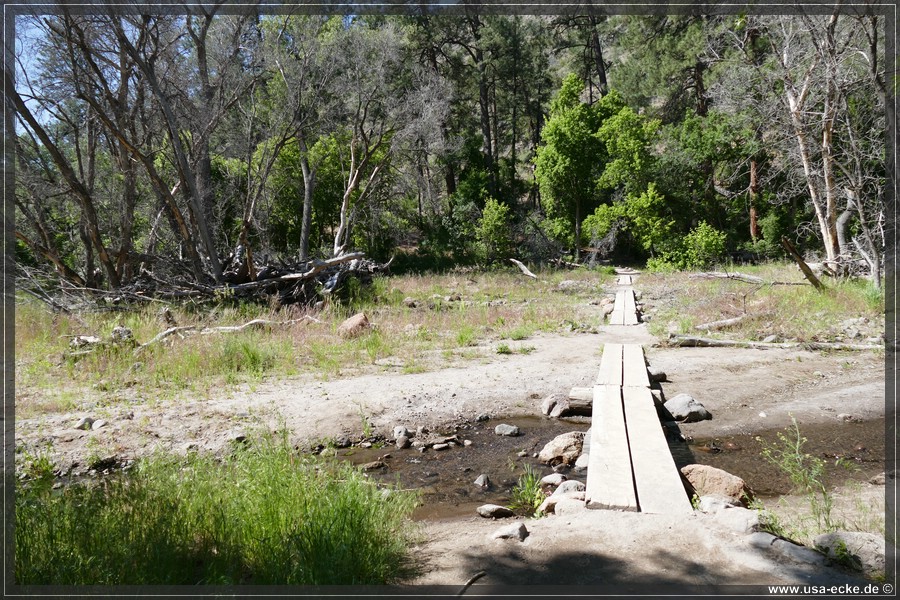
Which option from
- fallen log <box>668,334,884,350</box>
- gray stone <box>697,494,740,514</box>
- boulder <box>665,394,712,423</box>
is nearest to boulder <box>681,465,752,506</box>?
gray stone <box>697,494,740,514</box>

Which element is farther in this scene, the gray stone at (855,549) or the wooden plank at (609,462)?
the wooden plank at (609,462)

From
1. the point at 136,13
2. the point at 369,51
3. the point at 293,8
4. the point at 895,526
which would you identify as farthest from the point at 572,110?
the point at 895,526

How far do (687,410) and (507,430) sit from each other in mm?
2054

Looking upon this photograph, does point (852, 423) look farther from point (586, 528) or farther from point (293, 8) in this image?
point (293, 8)

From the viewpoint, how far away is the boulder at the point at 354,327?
381 inches

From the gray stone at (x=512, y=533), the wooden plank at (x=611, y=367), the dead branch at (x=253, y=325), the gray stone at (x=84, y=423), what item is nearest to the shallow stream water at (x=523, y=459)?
the wooden plank at (x=611, y=367)

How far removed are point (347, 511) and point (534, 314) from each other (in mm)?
9467

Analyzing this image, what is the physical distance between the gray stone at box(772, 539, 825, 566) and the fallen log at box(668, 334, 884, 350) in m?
6.81

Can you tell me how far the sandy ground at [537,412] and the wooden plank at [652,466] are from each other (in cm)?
21

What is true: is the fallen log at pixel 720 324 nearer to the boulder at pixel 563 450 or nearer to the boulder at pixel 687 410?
the boulder at pixel 687 410

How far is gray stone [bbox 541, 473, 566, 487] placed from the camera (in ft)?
15.2

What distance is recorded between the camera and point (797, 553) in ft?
9.31

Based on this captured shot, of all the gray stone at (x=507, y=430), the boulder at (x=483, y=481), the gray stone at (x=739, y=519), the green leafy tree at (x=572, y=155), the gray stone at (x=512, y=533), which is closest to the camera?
the gray stone at (x=739, y=519)

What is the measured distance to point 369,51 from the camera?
17.5m
